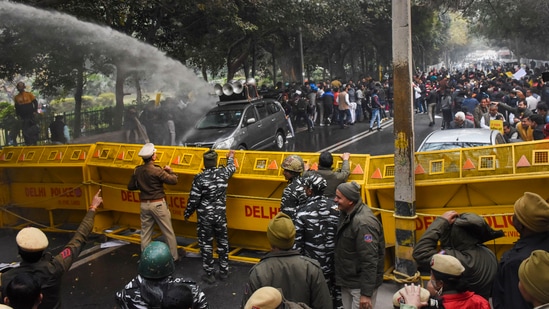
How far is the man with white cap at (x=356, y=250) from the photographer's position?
4.43 meters

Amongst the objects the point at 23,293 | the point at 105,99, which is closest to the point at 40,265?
the point at 23,293

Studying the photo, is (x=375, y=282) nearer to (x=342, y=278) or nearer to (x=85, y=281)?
(x=342, y=278)

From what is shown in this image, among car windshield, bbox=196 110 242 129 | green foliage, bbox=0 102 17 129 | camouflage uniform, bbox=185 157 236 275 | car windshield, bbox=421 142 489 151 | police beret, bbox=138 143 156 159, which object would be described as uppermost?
green foliage, bbox=0 102 17 129

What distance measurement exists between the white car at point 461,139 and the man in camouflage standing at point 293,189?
13.4ft

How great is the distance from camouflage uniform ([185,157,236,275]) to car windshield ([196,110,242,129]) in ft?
23.1

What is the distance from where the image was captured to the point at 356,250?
14.8 feet

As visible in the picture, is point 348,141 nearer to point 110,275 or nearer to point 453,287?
point 110,275

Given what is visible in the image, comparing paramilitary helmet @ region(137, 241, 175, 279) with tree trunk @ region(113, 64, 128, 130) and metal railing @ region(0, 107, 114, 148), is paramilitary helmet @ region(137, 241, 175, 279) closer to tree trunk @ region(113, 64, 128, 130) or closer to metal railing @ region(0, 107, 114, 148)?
tree trunk @ region(113, 64, 128, 130)

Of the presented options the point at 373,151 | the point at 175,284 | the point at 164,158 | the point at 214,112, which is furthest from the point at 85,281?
the point at 373,151

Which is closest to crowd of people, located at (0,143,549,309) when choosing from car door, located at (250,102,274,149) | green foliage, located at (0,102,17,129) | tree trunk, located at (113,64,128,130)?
car door, located at (250,102,274,149)

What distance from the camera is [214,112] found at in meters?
14.5

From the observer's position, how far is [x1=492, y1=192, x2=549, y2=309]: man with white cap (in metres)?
3.52

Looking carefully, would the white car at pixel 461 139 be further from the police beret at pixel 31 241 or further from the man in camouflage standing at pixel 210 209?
the police beret at pixel 31 241

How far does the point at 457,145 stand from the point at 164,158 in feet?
17.1
